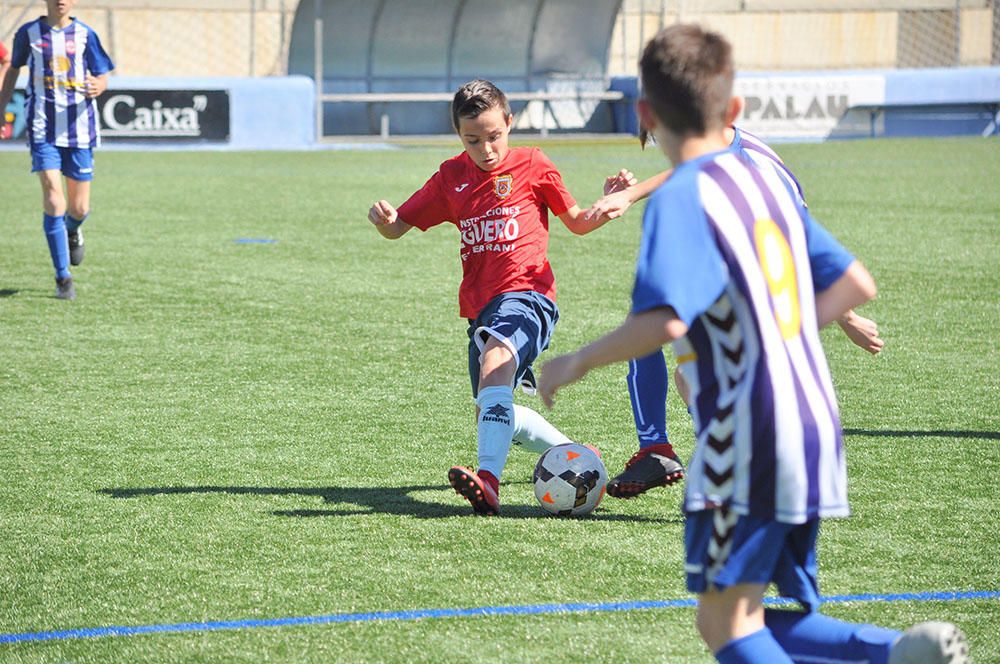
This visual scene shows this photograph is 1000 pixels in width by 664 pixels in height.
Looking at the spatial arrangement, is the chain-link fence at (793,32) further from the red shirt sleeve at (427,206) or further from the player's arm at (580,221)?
the player's arm at (580,221)

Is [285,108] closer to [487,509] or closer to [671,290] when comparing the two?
[487,509]

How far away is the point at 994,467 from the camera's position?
518cm

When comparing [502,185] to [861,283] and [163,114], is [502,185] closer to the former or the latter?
[861,283]

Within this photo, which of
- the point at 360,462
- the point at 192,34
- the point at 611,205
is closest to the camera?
the point at 611,205

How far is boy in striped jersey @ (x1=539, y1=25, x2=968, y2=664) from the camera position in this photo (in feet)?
7.89

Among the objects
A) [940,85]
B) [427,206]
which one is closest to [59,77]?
[427,206]

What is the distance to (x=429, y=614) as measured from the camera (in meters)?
3.66

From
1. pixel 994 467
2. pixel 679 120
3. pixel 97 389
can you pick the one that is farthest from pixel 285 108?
pixel 679 120

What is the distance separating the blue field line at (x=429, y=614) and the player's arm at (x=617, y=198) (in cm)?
120

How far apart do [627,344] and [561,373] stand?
0.59 ft

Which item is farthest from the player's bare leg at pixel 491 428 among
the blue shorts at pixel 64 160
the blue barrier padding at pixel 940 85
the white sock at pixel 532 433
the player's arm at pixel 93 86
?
the blue barrier padding at pixel 940 85

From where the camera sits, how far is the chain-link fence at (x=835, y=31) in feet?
99.2

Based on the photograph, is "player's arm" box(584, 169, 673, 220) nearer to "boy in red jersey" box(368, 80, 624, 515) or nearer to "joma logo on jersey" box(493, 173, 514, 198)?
"boy in red jersey" box(368, 80, 624, 515)

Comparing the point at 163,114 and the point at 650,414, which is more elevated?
the point at 163,114
